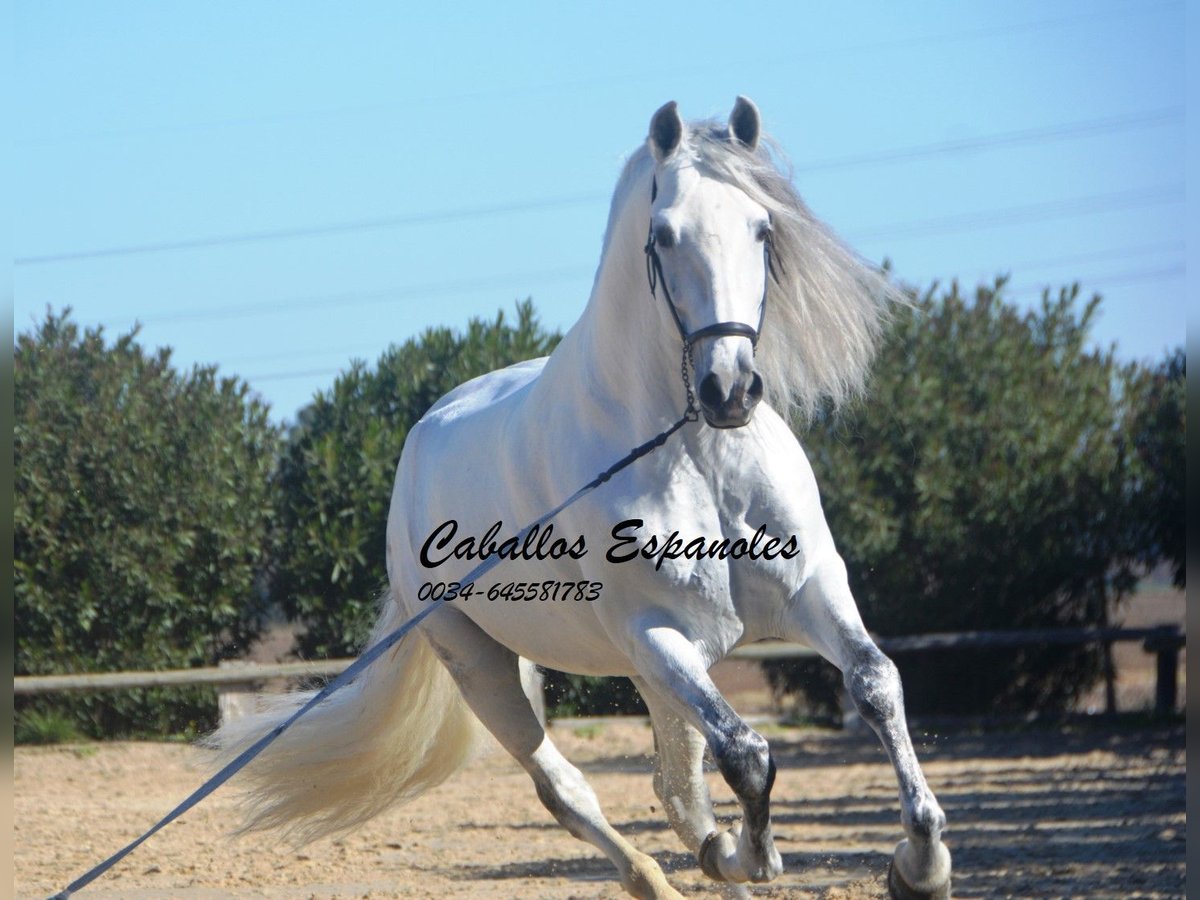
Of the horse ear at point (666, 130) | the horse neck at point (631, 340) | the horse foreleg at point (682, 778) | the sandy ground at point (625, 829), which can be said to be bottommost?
the sandy ground at point (625, 829)

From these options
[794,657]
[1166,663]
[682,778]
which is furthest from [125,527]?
[1166,663]

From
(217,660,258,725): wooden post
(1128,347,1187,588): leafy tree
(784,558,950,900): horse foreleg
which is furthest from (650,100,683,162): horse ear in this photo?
(1128,347,1187,588): leafy tree

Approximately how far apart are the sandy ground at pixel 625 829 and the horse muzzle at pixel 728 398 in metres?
2.07

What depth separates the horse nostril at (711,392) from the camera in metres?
3.25

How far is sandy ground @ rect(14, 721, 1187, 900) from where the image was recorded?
5.19 metres

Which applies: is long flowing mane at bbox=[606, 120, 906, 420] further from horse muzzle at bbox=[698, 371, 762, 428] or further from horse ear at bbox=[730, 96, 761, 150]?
horse muzzle at bbox=[698, 371, 762, 428]

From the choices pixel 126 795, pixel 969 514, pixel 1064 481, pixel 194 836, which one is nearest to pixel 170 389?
pixel 126 795

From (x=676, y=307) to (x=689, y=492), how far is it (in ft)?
1.56

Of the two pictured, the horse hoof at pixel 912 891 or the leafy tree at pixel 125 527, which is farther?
the leafy tree at pixel 125 527

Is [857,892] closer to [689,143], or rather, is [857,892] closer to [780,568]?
[780,568]

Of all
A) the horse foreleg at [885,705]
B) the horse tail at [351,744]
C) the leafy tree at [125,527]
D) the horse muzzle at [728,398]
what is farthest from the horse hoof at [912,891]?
the leafy tree at [125,527]

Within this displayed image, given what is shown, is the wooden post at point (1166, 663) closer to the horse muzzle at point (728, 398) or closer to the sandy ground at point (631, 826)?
the sandy ground at point (631, 826)

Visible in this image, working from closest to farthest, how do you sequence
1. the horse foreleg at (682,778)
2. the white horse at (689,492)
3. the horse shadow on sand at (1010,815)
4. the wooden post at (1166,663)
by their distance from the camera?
1. the white horse at (689,492)
2. the horse foreleg at (682,778)
3. the horse shadow on sand at (1010,815)
4. the wooden post at (1166,663)

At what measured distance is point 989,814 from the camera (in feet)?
22.8
